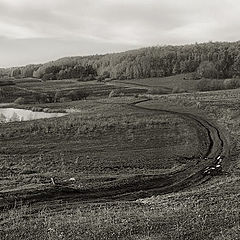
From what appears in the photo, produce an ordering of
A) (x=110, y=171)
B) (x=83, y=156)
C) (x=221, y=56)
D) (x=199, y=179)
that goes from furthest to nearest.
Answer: (x=221, y=56) → (x=83, y=156) → (x=110, y=171) → (x=199, y=179)

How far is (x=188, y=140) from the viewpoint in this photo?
48500mm

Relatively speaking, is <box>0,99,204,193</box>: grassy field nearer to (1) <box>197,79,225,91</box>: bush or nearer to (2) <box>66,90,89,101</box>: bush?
(2) <box>66,90,89,101</box>: bush

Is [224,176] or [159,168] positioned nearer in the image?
[224,176]

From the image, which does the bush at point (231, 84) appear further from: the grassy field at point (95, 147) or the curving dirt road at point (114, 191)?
the curving dirt road at point (114, 191)

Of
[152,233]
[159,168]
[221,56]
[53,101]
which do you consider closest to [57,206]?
[152,233]

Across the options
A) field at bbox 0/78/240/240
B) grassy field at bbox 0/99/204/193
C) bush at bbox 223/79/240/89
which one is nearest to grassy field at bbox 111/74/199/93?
bush at bbox 223/79/240/89

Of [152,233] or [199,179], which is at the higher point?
[152,233]

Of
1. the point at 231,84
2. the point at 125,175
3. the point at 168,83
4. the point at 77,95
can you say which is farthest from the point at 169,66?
the point at 125,175

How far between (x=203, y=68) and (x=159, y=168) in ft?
363

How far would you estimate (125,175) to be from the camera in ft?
111

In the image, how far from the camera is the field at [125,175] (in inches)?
685

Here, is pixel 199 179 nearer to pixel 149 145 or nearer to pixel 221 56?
pixel 149 145

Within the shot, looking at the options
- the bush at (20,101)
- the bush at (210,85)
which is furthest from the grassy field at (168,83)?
the bush at (20,101)

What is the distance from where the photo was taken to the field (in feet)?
57.1
